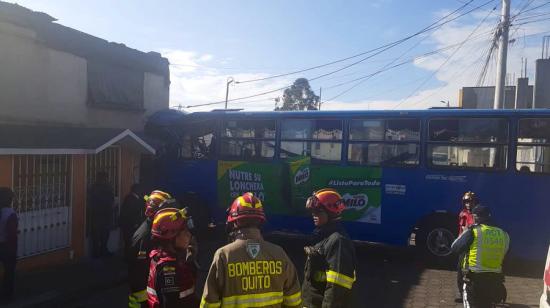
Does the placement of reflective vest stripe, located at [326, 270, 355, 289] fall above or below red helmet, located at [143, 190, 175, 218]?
below

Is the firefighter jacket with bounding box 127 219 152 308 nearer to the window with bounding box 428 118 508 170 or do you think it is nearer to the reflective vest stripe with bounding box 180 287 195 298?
the reflective vest stripe with bounding box 180 287 195 298

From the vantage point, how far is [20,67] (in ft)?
32.1

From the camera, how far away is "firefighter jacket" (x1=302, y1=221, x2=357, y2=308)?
353 centimetres

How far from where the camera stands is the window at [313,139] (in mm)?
10305

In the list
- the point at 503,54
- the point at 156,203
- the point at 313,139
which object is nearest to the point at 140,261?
the point at 156,203

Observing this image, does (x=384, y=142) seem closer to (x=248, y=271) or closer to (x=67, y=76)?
(x=248, y=271)

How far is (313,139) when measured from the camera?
10.5 metres

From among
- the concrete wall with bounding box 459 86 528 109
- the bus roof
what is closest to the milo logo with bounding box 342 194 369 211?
the bus roof

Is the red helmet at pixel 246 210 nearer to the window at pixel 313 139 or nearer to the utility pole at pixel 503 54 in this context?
the window at pixel 313 139

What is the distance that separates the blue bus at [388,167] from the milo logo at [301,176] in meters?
0.02

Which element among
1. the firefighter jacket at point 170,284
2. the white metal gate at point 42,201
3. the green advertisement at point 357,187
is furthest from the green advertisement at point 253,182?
the firefighter jacket at point 170,284

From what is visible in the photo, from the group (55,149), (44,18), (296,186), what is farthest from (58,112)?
(296,186)

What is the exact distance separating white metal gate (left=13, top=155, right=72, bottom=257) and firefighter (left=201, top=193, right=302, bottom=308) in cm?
635

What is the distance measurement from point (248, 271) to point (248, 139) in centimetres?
821
